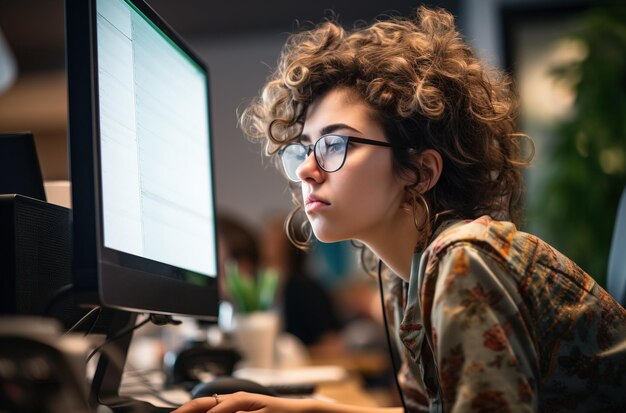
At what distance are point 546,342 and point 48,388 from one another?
0.56 meters

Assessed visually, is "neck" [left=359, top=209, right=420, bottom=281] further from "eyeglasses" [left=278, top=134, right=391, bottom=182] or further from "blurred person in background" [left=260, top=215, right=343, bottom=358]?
"blurred person in background" [left=260, top=215, right=343, bottom=358]

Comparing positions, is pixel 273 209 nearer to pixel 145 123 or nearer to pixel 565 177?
pixel 565 177

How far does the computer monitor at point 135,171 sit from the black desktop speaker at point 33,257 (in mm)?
79

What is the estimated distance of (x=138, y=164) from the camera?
0.92 m

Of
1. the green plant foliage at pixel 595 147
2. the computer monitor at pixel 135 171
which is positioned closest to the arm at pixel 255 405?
the computer monitor at pixel 135 171

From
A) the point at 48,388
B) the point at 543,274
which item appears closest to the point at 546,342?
the point at 543,274

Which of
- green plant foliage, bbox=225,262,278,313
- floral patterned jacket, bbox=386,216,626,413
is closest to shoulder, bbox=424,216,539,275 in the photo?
floral patterned jacket, bbox=386,216,626,413

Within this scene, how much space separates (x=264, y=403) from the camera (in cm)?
92

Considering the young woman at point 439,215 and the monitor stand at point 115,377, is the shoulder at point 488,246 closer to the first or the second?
the young woman at point 439,215

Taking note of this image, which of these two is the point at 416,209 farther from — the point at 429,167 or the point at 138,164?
the point at 138,164

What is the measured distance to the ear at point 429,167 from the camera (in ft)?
3.47

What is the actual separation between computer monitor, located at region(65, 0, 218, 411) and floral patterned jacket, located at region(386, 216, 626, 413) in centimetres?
32

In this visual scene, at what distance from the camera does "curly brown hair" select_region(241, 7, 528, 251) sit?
3.48 feet

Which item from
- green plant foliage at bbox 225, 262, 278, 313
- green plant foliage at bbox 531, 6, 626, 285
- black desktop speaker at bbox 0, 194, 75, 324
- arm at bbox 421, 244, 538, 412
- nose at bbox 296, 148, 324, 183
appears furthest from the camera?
green plant foliage at bbox 531, 6, 626, 285
